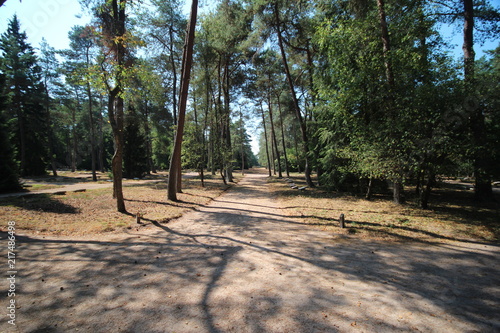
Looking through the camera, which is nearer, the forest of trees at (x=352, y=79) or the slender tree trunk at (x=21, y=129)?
the forest of trees at (x=352, y=79)

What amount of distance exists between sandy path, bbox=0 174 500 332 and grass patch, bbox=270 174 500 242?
31.8 inches

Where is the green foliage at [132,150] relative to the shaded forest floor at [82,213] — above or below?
above

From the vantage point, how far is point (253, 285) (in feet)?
11.5

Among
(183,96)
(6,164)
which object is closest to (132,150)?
(6,164)

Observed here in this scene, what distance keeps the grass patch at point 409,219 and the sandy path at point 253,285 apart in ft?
2.65

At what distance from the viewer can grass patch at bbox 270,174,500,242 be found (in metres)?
6.05

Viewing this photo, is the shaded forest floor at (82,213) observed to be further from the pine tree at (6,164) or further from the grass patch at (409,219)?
the grass patch at (409,219)

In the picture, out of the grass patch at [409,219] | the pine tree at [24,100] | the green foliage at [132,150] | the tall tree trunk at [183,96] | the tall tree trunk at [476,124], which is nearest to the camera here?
the grass patch at [409,219]

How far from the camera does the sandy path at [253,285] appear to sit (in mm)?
2625

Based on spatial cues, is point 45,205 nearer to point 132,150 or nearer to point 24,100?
point 132,150

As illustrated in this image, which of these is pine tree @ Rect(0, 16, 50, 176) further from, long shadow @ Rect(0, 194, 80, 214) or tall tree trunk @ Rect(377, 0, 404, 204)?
tall tree trunk @ Rect(377, 0, 404, 204)

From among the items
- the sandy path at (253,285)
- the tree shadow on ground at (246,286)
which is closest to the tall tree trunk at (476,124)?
the sandy path at (253,285)

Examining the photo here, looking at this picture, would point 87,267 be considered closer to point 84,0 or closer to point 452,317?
point 452,317

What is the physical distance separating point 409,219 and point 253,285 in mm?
6760
